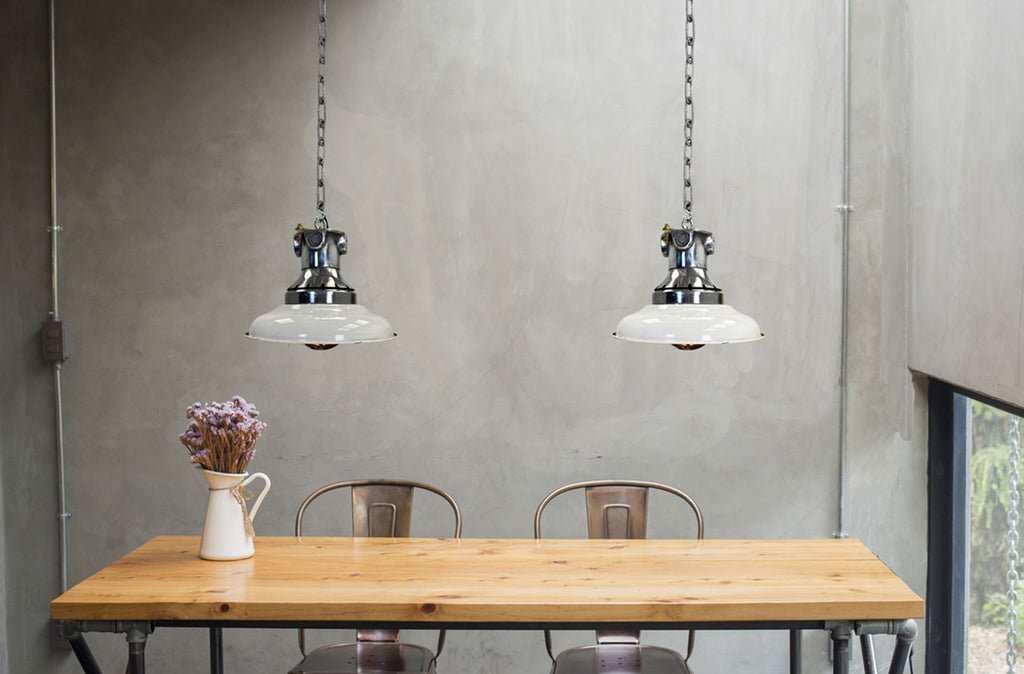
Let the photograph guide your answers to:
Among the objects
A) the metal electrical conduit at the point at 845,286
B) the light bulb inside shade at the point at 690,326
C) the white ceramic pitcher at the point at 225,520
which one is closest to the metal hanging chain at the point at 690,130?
the light bulb inside shade at the point at 690,326

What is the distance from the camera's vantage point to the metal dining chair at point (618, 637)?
278 centimetres

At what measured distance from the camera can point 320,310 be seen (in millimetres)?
2371

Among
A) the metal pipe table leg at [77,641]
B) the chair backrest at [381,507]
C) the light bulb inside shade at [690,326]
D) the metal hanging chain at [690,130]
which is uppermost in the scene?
the metal hanging chain at [690,130]

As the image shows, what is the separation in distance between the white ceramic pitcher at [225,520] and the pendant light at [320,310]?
0.60m

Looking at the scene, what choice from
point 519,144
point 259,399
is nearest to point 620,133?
point 519,144

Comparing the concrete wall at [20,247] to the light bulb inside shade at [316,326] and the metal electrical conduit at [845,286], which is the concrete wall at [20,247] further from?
the metal electrical conduit at [845,286]

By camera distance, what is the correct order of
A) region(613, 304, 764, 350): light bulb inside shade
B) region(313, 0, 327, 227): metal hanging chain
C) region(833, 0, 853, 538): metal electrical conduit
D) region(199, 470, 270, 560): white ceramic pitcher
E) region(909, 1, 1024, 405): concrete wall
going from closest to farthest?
region(613, 304, 764, 350): light bulb inside shade → region(909, 1, 1024, 405): concrete wall → region(313, 0, 327, 227): metal hanging chain → region(199, 470, 270, 560): white ceramic pitcher → region(833, 0, 853, 538): metal electrical conduit

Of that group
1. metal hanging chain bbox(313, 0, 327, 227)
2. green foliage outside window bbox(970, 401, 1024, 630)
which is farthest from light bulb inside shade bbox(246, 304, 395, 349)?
green foliage outside window bbox(970, 401, 1024, 630)

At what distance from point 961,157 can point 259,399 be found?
2.89 meters

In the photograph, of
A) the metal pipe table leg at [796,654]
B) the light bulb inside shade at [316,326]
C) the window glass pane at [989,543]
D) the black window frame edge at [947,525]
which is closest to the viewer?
the light bulb inside shade at [316,326]

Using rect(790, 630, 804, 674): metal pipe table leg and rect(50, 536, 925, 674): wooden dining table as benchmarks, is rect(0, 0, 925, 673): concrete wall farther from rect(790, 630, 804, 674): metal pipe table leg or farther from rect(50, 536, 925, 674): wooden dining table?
rect(50, 536, 925, 674): wooden dining table

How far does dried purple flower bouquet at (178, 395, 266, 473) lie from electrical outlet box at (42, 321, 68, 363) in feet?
4.57

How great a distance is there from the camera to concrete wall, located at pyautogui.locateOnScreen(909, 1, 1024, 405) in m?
2.49

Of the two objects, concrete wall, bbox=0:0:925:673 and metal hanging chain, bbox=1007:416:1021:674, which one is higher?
concrete wall, bbox=0:0:925:673
